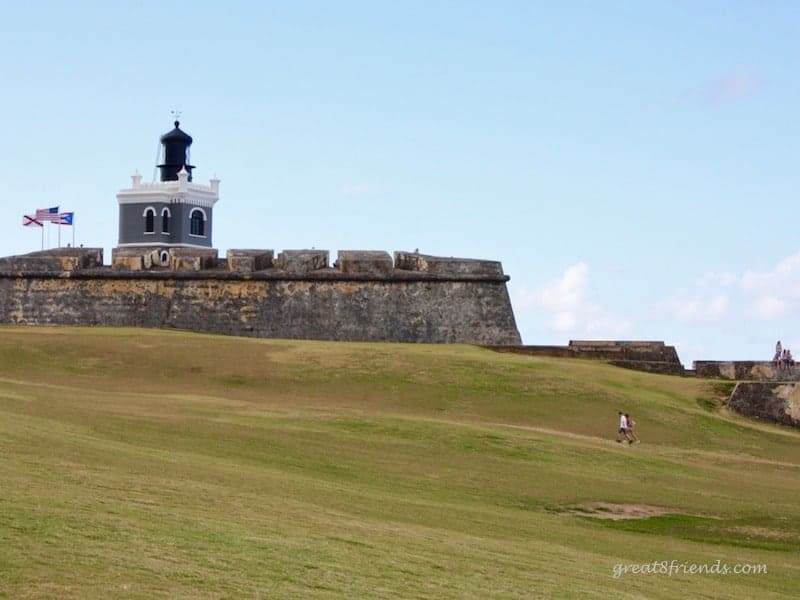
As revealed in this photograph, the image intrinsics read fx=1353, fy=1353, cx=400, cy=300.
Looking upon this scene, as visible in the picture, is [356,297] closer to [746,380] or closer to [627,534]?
[746,380]

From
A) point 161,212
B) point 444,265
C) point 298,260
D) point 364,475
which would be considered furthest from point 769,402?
→ point 161,212

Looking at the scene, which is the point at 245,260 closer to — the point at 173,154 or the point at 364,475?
the point at 364,475

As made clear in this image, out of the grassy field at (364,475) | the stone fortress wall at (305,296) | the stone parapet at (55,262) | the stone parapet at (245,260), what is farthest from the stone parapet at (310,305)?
the grassy field at (364,475)

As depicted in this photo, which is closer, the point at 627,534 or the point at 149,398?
the point at 627,534

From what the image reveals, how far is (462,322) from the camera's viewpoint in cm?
3753

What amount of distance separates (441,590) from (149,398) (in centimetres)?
1475

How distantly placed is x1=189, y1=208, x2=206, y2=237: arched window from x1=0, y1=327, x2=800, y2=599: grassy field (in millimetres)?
31926

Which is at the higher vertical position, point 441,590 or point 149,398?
point 149,398

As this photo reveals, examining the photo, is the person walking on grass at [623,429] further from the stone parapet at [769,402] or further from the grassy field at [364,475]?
the stone parapet at [769,402]

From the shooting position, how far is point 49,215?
4334 centimetres

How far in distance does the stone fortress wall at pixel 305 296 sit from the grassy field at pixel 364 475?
3218mm

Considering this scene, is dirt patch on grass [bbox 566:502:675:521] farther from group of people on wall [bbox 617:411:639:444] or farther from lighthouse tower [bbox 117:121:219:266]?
lighthouse tower [bbox 117:121:219:266]

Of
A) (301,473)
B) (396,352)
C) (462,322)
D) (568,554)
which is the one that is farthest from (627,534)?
(462,322)

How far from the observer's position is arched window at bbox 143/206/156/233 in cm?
6525
